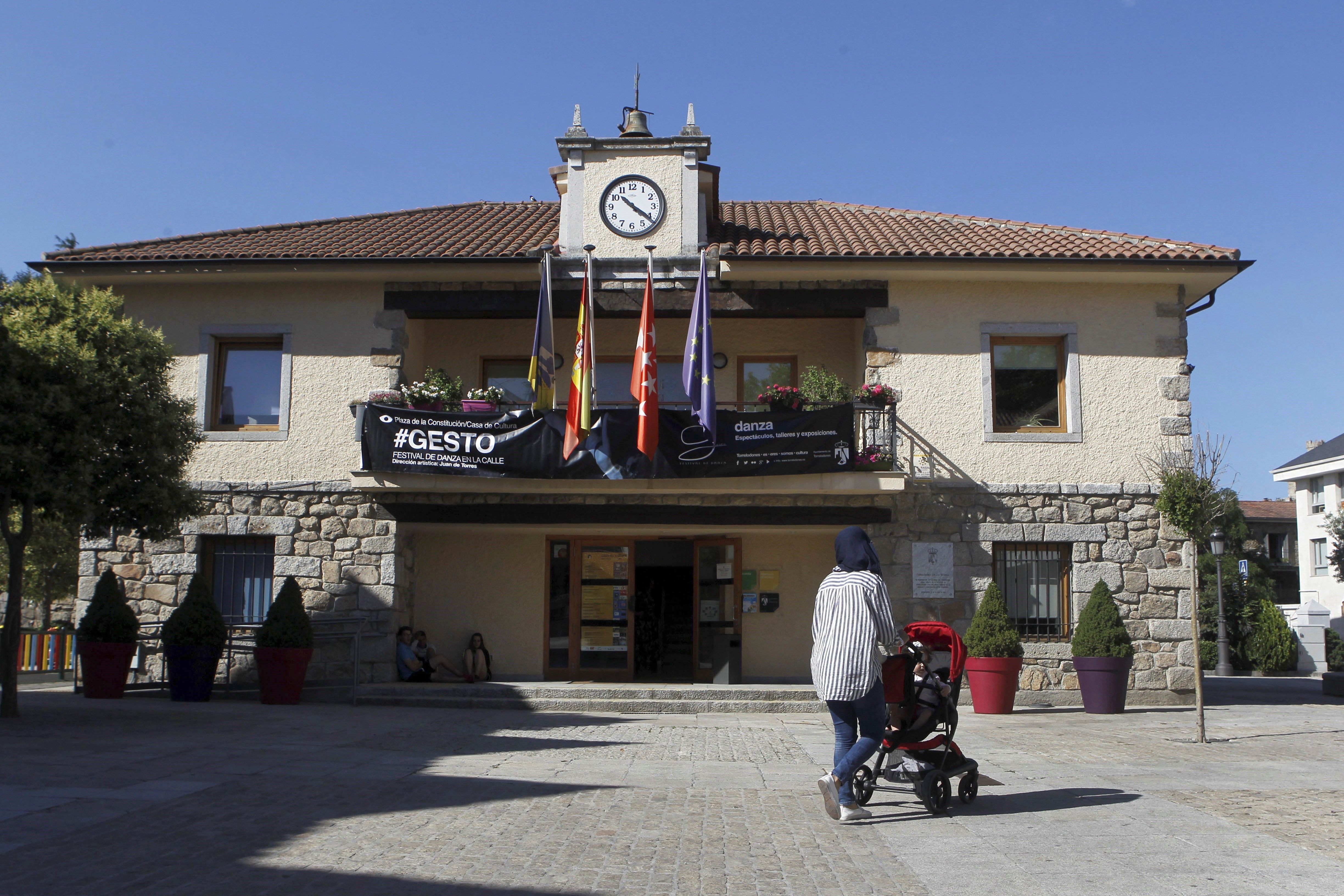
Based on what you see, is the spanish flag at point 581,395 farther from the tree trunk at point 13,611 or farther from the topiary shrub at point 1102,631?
the topiary shrub at point 1102,631

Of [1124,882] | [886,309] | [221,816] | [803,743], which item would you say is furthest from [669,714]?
[1124,882]

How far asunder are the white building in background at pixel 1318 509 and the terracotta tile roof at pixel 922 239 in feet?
99.5

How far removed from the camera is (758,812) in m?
6.53

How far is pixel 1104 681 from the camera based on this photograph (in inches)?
501

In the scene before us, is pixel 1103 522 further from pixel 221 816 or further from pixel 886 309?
pixel 221 816

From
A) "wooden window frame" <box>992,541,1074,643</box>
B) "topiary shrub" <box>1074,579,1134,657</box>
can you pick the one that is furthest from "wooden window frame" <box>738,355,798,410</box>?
"topiary shrub" <box>1074,579,1134,657</box>

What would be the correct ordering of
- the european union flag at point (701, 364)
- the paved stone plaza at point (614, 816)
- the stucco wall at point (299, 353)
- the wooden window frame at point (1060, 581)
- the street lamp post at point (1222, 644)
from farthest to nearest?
1. the street lamp post at point (1222, 644)
2. the stucco wall at point (299, 353)
3. the wooden window frame at point (1060, 581)
4. the european union flag at point (701, 364)
5. the paved stone plaza at point (614, 816)

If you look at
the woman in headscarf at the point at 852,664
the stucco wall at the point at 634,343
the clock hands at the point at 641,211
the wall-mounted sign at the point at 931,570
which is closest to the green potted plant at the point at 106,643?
the stucco wall at the point at 634,343

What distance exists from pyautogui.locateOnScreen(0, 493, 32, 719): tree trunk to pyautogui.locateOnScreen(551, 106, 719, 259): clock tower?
26.0ft

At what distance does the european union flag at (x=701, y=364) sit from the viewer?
13.7 m

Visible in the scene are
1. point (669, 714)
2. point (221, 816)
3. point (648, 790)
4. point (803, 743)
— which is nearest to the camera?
point (221, 816)

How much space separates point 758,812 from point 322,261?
10921 mm

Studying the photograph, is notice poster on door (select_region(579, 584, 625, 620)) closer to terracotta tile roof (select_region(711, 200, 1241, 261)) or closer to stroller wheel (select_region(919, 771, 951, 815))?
terracotta tile roof (select_region(711, 200, 1241, 261))

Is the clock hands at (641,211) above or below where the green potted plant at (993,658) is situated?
above
